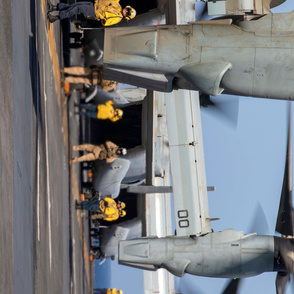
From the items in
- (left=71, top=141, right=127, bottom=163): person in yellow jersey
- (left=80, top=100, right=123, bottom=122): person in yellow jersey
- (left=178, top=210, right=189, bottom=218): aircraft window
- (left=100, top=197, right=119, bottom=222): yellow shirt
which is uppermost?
(left=80, top=100, right=123, bottom=122): person in yellow jersey

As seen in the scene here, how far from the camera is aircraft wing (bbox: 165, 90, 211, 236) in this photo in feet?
73.0

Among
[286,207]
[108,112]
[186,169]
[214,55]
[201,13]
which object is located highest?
[201,13]

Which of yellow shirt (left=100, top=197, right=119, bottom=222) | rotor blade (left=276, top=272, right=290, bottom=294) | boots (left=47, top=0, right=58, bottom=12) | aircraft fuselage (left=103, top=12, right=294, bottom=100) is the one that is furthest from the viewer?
yellow shirt (left=100, top=197, right=119, bottom=222)

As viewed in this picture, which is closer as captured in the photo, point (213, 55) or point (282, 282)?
point (213, 55)

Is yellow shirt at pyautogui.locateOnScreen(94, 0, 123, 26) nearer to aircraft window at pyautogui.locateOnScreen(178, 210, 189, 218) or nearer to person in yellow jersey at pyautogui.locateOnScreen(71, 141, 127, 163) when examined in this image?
aircraft window at pyautogui.locateOnScreen(178, 210, 189, 218)

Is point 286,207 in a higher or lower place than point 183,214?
higher

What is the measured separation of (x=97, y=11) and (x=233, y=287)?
9.86 metres

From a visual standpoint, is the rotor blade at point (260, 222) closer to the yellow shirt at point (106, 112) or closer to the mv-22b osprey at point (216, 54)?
the mv-22b osprey at point (216, 54)

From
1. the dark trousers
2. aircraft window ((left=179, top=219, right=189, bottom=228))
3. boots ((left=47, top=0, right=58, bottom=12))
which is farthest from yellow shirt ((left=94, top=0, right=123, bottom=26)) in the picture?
aircraft window ((left=179, top=219, right=189, bottom=228))

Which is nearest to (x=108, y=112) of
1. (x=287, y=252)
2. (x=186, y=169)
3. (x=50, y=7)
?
(x=50, y=7)

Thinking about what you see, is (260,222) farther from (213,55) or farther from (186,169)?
(213,55)

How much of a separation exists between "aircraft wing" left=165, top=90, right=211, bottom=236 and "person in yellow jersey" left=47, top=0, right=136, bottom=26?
3.19 meters

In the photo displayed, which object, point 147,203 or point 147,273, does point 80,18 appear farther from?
point 147,273

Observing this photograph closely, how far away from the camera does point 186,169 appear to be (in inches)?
880
